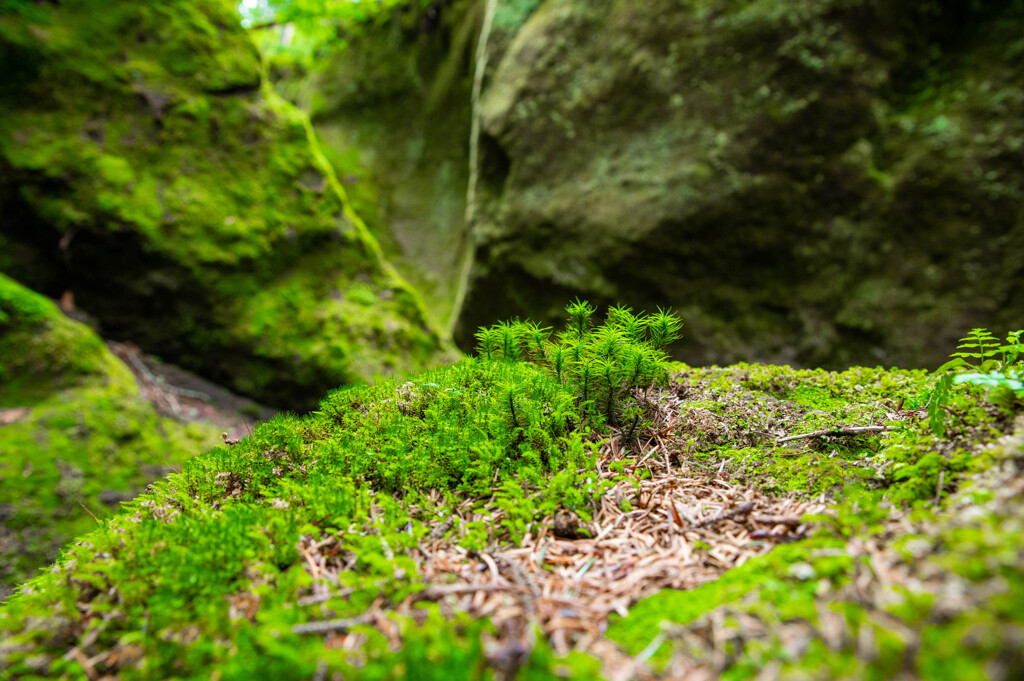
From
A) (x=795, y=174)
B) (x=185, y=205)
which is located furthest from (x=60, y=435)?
(x=795, y=174)

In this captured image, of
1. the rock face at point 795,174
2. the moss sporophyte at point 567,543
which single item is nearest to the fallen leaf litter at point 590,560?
the moss sporophyte at point 567,543

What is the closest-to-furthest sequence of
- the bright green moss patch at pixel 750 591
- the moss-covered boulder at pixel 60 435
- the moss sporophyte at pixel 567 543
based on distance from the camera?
the moss sporophyte at pixel 567 543, the bright green moss patch at pixel 750 591, the moss-covered boulder at pixel 60 435

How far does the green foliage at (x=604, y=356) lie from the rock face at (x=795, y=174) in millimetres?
3816

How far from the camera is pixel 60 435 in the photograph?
13.8ft

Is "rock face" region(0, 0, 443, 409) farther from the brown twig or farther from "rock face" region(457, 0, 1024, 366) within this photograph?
the brown twig

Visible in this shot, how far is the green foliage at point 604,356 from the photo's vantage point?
2.60 meters

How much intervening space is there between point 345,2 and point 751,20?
8711mm

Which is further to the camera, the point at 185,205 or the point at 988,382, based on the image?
the point at 185,205

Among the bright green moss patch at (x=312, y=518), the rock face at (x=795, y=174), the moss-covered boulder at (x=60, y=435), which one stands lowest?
the moss-covered boulder at (x=60, y=435)

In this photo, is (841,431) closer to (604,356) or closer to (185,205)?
(604,356)

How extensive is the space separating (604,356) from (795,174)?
5023 mm

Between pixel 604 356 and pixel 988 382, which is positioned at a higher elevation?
pixel 988 382

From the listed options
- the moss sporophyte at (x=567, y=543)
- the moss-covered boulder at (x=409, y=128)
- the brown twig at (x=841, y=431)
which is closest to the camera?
the moss sporophyte at (x=567, y=543)

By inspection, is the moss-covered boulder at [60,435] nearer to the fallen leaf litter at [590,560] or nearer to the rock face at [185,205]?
the rock face at [185,205]
